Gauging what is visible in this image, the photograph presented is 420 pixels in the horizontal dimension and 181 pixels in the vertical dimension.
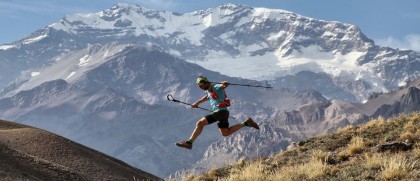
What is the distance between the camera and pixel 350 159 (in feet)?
64.6

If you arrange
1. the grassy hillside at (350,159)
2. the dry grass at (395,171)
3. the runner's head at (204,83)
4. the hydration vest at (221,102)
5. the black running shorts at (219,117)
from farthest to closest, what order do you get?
1. the runner's head at (204,83)
2. the hydration vest at (221,102)
3. the black running shorts at (219,117)
4. the grassy hillside at (350,159)
5. the dry grass at (395,171)

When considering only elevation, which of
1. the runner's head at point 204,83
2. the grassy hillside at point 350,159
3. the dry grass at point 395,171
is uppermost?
the runner's head at point 204,83

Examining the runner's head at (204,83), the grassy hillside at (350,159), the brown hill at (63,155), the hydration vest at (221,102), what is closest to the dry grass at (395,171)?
the grassy hillside at (350,159)

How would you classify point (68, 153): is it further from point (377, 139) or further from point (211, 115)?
point (377, 139)

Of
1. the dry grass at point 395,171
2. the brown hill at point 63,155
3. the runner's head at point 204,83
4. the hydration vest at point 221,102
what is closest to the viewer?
the dry grass at point 395,171

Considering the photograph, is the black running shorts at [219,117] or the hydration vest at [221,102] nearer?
the black running shorts at [219,117]

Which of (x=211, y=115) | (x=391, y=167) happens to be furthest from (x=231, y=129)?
(x=391, y=167)

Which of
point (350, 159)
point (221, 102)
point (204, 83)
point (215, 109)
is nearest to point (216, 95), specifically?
point (221, 102)

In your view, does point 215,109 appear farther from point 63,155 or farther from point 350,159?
point 63,155

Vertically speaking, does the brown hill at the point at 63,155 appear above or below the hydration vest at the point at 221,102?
above

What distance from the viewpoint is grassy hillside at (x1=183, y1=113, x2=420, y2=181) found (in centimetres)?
1569

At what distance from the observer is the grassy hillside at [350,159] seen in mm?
15693

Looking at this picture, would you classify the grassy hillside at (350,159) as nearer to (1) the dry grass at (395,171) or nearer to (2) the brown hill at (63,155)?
(1) the dry grass at (395,171)

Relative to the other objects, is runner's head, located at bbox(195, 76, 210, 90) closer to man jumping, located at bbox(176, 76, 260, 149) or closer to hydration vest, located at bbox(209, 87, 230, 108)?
man jumping, located at bbox(176, 76, 260, 149)
